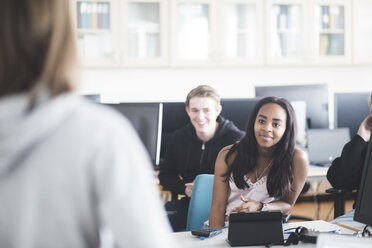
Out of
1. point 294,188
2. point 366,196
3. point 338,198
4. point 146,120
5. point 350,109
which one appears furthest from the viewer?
→ point 350,109

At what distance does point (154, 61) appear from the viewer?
5230 millimetres

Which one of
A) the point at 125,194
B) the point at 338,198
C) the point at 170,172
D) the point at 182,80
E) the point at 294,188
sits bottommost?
the point at 338,198

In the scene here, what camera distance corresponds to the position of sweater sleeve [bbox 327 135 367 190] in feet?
7.83

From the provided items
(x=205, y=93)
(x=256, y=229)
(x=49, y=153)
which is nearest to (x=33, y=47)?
(x=49, y=153)

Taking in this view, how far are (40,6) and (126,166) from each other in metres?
0.23

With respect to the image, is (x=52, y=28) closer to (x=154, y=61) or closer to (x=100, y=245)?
(x=100, y=245)

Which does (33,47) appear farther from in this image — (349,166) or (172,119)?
(172,119)

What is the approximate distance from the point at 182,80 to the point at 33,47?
16.3 ft

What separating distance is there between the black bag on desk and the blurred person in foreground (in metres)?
1.10

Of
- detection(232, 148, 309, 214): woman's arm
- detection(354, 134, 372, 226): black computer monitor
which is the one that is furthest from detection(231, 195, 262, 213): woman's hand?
detection(354, 134, 372, 226): black computer monitor

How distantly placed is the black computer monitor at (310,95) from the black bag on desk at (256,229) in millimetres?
2161

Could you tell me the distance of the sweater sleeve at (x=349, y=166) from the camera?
239cm

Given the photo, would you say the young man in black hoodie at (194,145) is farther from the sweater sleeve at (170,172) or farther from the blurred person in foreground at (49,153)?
the blurred person in foreground at (49,153)

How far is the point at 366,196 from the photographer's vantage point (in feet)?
5.61
